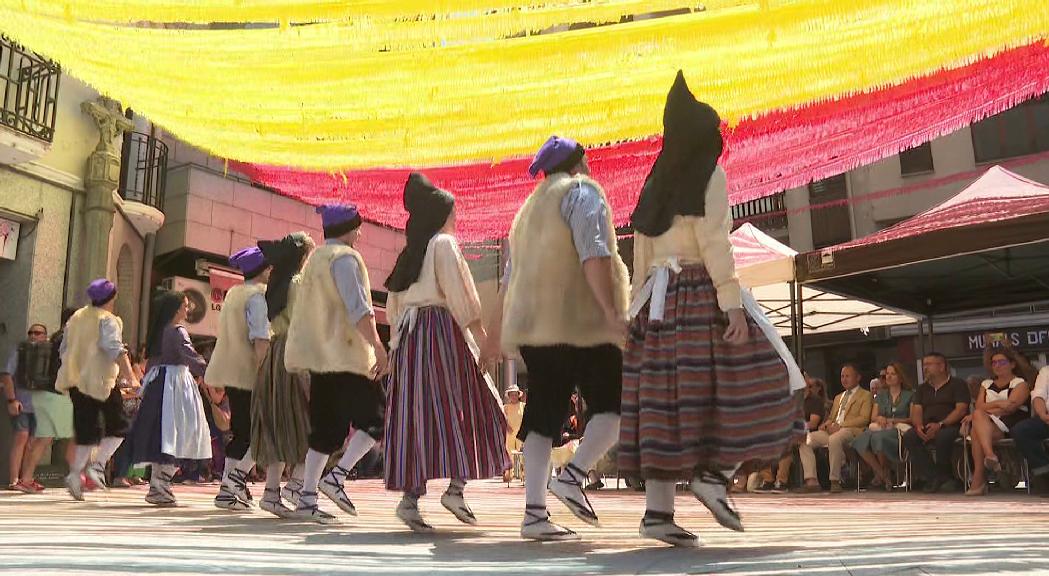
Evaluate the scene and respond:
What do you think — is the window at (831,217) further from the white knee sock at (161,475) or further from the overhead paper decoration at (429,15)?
the white knee sock at (161,475)

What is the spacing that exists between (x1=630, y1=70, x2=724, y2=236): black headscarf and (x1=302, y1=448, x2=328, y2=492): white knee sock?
1.98 m

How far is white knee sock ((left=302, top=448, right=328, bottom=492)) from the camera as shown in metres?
4.11

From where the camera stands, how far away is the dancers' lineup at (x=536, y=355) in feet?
8.96

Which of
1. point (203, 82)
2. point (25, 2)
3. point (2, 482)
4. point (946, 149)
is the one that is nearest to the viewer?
point (25, 2)

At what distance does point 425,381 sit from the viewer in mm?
3633

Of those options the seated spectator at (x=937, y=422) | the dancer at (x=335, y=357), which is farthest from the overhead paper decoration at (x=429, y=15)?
the seated spectator at (x=937, y=422)

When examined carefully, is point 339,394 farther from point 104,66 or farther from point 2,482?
point 2,482

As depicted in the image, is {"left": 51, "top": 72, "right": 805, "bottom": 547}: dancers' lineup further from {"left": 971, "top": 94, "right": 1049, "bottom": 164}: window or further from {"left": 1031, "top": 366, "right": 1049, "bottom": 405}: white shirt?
{"left": 971, "top": 94, "right": 1049, "bottom": 164}: window

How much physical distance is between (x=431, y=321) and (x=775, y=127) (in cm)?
279

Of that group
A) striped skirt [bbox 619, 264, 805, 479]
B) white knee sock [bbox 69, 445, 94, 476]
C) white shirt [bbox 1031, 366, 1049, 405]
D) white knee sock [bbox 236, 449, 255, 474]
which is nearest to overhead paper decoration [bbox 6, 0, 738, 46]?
striped skirt [bbox 619, 264, 805, 479]

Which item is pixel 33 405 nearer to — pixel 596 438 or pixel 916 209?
pixel 596 438

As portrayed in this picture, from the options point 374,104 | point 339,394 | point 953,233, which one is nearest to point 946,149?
point 953,233

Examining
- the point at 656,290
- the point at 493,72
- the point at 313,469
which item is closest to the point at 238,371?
the point at 313,469

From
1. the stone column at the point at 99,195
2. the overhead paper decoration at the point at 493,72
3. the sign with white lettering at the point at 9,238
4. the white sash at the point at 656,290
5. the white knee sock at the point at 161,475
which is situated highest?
the stone column at the point at 99,195
